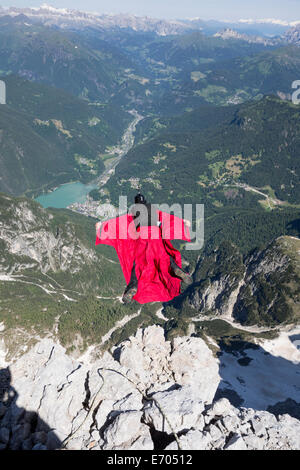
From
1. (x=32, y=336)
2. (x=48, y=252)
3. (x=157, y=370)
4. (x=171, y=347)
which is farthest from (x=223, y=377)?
(x=48, y=252)

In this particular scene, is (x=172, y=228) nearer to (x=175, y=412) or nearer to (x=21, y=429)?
(x=175, y=412)

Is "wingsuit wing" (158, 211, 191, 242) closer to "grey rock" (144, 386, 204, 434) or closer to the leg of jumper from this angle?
the leg of jumper

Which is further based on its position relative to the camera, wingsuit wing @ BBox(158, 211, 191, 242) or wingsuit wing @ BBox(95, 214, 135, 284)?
wingsuit wing @ BBox(95, 214, 135, 284)

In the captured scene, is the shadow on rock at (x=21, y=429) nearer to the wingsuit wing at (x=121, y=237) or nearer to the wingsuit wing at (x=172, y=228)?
the wingsuit wing at (x=121, y=237)

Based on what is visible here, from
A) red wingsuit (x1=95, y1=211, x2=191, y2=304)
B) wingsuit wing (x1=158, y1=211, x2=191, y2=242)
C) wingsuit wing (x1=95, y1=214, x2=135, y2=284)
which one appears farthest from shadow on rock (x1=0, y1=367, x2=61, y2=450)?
wingsuit wing (x1=158, y1=211, x2=191, y2=242)

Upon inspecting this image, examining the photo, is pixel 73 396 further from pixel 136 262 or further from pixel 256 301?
pixel 256 301
